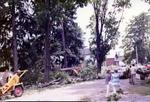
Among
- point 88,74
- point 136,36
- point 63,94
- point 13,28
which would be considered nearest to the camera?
point 63,94

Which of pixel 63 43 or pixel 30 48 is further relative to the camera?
pixel 63 43

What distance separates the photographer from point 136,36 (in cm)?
12031

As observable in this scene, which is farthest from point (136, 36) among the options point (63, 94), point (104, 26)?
point (63, 94)

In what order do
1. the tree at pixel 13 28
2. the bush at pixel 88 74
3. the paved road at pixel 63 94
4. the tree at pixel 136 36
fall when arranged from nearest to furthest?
1. the paved road at pixel 63 94
2. the tree at pixel 13 28
3. the bush at pixel 88 74
4. the tree at pixel 136 36

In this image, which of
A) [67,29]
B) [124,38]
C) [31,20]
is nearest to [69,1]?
[31,20]

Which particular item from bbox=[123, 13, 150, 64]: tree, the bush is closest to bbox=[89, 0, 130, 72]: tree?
the bush

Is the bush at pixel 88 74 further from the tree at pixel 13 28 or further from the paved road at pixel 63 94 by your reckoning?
the paved road at pixel 63 94

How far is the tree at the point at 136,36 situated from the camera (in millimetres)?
115812

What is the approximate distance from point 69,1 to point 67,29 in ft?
69.2

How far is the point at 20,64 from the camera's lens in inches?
1858

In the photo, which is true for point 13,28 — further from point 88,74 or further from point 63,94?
point 63,94

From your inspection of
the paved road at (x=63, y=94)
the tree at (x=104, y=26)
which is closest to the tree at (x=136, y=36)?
the tree at (x=104, y=26)

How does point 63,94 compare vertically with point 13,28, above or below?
below

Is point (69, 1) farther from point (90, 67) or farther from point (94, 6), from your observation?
point (94, 6)
